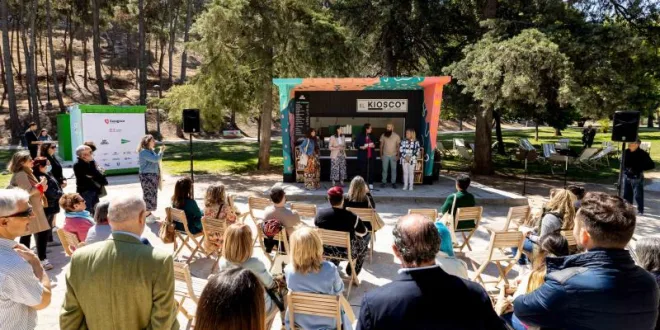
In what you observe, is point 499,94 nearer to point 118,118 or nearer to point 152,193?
point 152,193

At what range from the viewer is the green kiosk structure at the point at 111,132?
43.1 ft

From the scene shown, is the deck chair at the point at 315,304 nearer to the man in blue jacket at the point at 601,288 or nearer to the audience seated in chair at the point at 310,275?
the audience seated in chair at the point at 310,275

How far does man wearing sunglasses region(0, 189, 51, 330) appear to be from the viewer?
92.6 inches

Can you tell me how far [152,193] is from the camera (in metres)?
8.09

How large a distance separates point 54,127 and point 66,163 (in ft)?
51.1

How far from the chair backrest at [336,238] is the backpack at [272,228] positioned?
1.59 feet

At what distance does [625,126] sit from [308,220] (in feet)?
19.0

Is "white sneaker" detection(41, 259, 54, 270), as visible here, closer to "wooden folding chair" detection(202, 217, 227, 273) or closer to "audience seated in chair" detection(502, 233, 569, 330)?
"wooden folding chair" detection(202, 217, 227, 273)

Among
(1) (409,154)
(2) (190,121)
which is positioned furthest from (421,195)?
(2) (190,121)

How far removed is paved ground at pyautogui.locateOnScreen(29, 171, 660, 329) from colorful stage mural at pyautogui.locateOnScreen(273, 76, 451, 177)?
162cm

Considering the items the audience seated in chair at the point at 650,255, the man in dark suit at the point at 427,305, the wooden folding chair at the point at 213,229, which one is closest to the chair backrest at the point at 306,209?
the wooden folding chair at the point at 213,229

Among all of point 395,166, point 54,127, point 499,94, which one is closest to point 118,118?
point 395,166

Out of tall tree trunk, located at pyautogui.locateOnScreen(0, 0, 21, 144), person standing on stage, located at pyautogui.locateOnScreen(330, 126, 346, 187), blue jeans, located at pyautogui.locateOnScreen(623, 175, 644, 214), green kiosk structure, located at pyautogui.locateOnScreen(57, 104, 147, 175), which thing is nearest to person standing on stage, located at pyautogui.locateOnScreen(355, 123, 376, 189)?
person standing on stage, located at pyautogui.locateOnScreen(330, 126, 346, 187)

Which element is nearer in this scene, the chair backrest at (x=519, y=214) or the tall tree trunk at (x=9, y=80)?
the chair backrest at (x=519, y=214)
